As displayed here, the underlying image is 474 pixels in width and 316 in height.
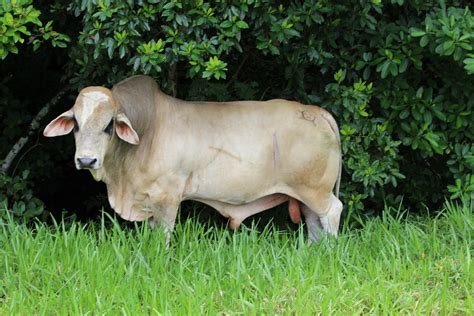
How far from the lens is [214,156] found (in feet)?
18.2

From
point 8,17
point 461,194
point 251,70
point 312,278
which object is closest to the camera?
point 312,278

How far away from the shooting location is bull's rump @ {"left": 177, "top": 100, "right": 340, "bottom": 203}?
5562mm

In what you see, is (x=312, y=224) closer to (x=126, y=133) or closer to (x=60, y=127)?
(x=126, y=133)

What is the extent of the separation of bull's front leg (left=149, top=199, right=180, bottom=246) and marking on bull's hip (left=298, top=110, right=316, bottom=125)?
1034mm

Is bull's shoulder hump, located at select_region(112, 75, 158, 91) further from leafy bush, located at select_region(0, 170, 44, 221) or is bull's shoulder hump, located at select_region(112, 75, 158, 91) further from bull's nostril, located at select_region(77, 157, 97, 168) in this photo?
leafy bush, located at select_region(0, 170, 44, 221)

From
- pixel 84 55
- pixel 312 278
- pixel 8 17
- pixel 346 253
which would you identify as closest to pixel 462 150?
pixel 346 253

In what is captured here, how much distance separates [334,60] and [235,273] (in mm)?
2253

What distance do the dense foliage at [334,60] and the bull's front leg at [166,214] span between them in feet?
2.82

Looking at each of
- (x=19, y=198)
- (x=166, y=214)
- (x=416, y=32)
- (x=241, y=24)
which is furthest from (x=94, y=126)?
(x=416, y=32)

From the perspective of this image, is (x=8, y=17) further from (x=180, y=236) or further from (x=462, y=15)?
(x=462, y=15)

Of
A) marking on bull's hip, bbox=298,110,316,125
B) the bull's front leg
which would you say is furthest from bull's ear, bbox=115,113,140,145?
marking on bull's hip, bbox=298,110,316,125

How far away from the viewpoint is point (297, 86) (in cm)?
656

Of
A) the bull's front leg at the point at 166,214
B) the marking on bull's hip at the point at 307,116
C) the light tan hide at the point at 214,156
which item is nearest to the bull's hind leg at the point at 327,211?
the light tan hide at the point at 214,156

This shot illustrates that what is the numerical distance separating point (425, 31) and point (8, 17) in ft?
8.95
